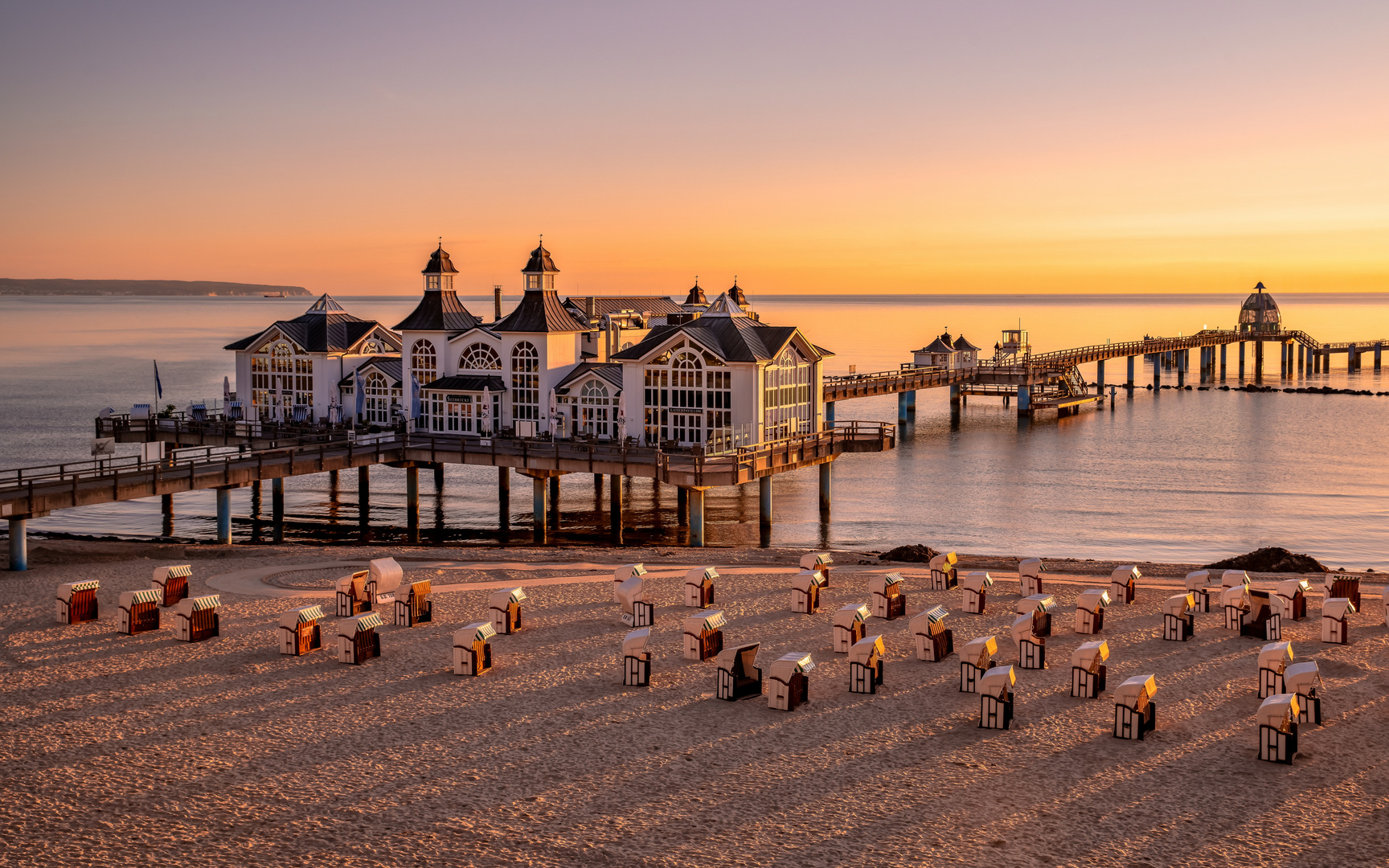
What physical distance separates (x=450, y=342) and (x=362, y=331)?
6602mm

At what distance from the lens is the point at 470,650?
72.6 feet

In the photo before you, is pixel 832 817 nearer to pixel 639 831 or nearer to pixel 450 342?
pixel 639 831

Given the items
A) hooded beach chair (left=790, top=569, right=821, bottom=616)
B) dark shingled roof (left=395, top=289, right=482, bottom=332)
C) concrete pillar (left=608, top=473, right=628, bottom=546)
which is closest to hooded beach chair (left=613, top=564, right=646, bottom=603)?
hooded beach chair (left=790, top=569, right=821, bottom=616)

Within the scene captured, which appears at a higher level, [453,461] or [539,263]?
[539,263]

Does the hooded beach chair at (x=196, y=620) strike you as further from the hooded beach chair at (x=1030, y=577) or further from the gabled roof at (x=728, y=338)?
the gabled roof at (x=728, y=338)

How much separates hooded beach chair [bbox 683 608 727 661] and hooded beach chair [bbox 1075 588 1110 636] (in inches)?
313

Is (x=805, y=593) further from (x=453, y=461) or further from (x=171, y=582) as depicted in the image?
(x=453, y=461)

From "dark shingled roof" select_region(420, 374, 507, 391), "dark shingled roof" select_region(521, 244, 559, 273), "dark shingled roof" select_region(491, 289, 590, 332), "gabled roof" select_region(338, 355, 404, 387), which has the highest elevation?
"dark shingled roof" select_region(521, 244, 559, 273)

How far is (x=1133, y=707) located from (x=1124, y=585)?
35.7 feet

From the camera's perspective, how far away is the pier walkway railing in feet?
117

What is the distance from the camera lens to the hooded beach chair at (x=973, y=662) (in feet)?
70.0

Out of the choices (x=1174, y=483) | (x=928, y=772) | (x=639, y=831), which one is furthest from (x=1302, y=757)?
(x=1174, y=483)

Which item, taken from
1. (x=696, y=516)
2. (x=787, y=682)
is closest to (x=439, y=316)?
(x=696, y=516)

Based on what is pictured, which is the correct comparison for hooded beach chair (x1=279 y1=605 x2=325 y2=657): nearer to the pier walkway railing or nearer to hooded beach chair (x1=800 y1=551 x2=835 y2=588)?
hooded beach chair (x1=800 y1=551 x2=835 y2=588)
